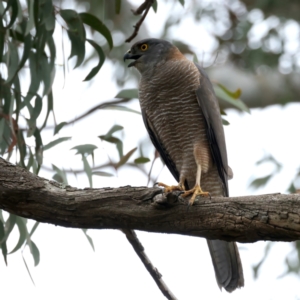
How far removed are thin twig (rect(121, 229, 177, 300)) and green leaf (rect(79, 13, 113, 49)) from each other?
1.31m

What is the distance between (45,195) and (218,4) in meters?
Result: 6.88

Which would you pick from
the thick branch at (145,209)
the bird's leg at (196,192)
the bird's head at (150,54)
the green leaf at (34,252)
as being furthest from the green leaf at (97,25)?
the green leaf at (34,252)

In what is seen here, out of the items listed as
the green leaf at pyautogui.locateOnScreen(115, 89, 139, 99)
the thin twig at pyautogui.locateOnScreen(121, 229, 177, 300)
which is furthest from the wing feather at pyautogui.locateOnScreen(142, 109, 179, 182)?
the thin twig at pyautogui.locateOnScreen(121, 229, 177, 300)

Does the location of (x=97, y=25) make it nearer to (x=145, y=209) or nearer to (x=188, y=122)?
(x=188, y=122)

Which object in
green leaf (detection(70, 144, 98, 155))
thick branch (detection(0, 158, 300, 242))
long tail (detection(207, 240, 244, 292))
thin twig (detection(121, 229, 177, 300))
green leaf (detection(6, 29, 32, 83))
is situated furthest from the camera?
green leaf (detection(70, 144, 98, 155))

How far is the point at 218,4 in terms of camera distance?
8906mm

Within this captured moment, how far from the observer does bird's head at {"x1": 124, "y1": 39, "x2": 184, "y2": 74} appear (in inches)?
168

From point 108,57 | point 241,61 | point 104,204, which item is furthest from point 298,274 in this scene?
point 104,204

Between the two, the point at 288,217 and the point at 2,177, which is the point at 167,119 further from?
the point at 288,217

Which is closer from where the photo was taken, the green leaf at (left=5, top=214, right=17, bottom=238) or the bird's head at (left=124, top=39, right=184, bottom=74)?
the green leaf at (left=5, top=214, right=17, bottom=238)

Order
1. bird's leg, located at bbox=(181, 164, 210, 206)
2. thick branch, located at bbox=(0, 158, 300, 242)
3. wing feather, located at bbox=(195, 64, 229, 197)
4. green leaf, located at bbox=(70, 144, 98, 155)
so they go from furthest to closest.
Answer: green leaf, located at bbox=(70, 144, 98, 155) → wing feather, located at bbox=(195, 64, 229, 197) → bird's leg, located at bbox=(181, 164, 210, 206) → thick branch, located at bbox=(0, 158, 300, 242)

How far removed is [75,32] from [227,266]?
1.80m

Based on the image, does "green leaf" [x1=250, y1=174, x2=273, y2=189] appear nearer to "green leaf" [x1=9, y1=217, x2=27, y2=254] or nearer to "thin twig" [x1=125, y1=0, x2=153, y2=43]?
"thin twig" [x1=125, y1=0, x2=153, y2=43]

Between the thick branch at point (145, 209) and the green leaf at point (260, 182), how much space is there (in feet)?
15.1
